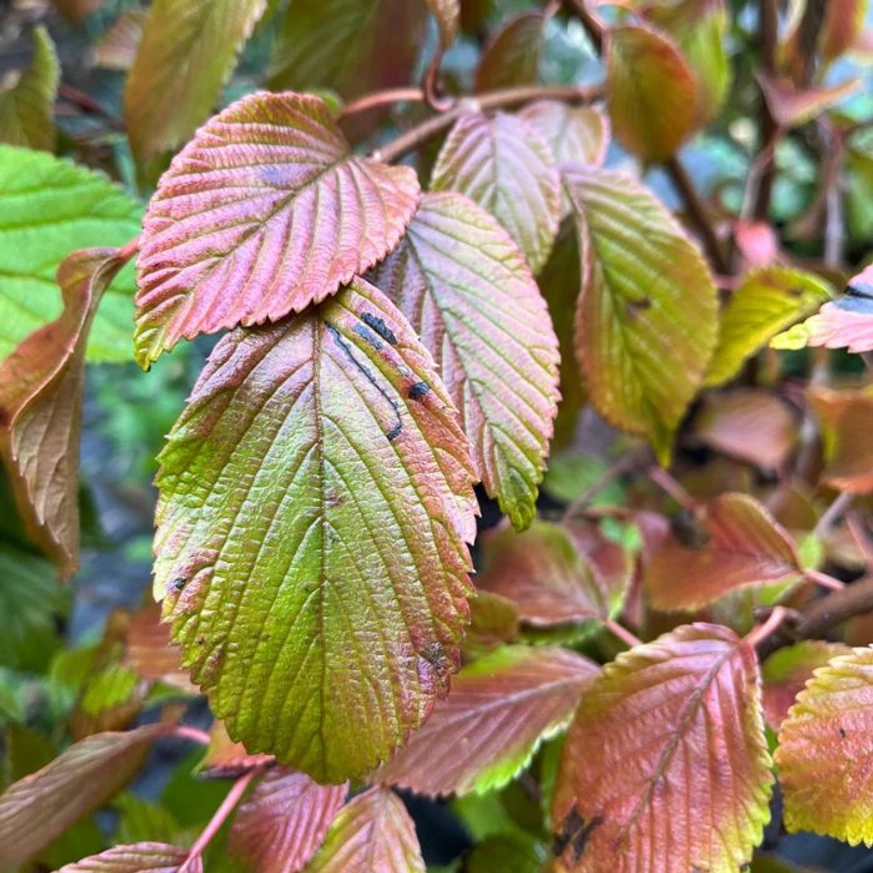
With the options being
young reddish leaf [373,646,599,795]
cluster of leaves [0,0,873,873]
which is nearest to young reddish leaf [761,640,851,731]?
cluster of leaves [0,0,873,873]

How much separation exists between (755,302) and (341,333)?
15.8 inches

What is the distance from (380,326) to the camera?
0.36 metres

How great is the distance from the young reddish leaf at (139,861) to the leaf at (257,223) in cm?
27

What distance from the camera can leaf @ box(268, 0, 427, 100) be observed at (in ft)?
2.27

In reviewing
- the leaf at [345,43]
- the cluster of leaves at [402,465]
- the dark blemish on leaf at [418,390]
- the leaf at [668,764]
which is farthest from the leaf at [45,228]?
the leaf at [668,764]

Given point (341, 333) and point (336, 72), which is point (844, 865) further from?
point (336, 72)

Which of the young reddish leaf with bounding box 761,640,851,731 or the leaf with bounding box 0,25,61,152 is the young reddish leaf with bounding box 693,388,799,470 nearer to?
the young reddish leaf with bounding box 761,640,851,731

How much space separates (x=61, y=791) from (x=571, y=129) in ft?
1.90

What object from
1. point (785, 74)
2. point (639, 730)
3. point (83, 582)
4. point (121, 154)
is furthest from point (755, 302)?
point (83, 582)

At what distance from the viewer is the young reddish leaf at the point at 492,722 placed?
17.5 inches

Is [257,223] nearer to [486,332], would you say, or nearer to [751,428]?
[486,332]

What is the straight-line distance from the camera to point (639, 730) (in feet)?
1.37

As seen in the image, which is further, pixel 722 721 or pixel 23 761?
pixel 23 761

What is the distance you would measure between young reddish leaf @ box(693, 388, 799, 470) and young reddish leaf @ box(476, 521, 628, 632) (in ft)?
1.22
